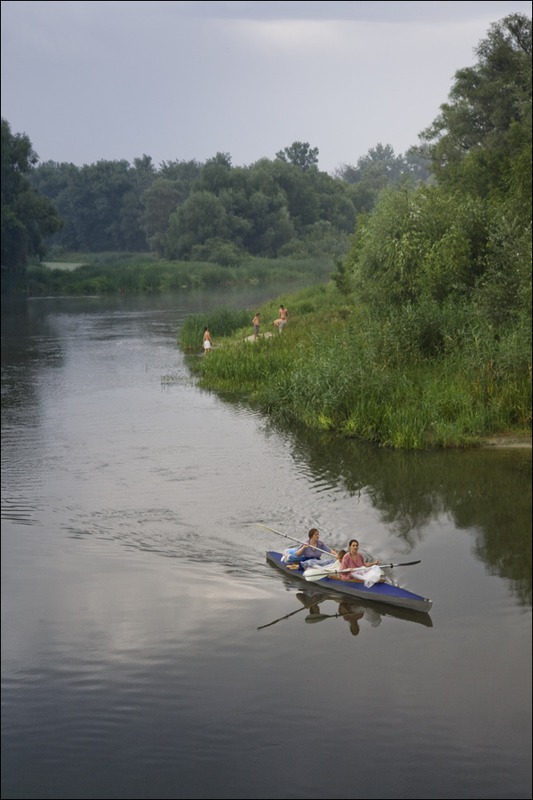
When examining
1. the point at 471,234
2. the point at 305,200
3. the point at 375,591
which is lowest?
the point at 375,591

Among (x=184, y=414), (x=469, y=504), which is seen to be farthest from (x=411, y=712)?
(x=184, y=414)

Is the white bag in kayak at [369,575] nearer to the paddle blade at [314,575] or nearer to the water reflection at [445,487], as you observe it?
the paddle blade at [314,575]

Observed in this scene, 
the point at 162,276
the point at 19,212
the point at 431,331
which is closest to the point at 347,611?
the point at 431,331

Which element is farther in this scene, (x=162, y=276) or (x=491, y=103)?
(x=162, y=276)

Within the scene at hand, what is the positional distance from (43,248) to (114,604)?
7103 cm

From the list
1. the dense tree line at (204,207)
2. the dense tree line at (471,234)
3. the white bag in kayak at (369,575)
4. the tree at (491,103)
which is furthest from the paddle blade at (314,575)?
the dense tree line at (204,207)

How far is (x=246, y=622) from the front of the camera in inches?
558

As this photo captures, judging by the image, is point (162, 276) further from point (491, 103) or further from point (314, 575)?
point (314, 575)

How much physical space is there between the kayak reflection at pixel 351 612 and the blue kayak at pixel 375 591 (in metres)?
0.09

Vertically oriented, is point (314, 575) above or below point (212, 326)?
below

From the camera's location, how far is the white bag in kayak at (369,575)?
48.2ft

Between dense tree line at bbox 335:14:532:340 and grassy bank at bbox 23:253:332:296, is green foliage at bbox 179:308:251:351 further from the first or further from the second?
grassy bank at bbox 23:253:332:296

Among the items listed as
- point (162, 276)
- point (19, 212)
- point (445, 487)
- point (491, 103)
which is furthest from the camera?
point (162, 276)

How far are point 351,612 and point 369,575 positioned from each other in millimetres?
642
